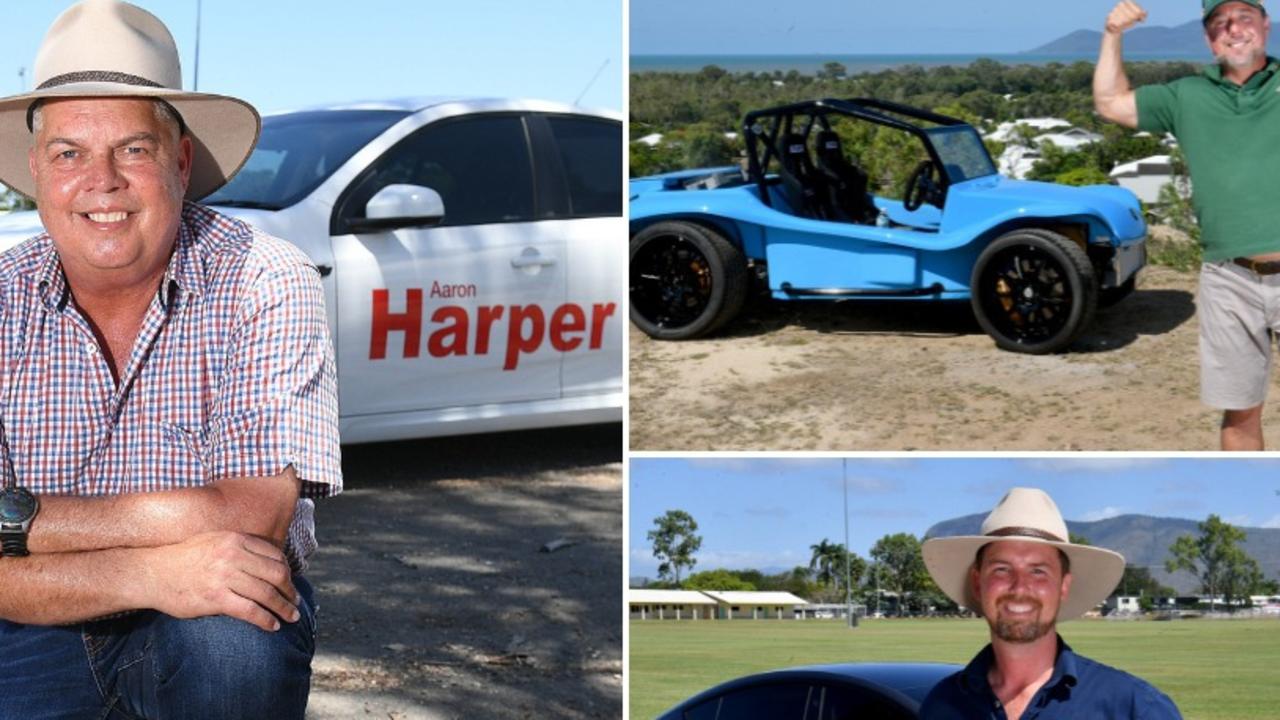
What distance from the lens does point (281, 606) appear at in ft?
9.23

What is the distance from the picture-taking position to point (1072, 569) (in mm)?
3143

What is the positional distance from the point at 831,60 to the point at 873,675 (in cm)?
244

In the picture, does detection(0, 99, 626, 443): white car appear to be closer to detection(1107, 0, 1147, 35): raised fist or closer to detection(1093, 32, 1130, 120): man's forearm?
detection(1093, 32, 1130, 120): man's forearm

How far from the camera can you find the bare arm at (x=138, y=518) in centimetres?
277

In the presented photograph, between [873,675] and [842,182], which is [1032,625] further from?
[842,182]

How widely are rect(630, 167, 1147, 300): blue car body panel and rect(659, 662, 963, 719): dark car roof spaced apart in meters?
2.24

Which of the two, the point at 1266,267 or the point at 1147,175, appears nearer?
the point at 1266,267

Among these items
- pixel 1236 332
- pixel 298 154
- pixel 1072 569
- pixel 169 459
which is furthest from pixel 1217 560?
pixel 298 154

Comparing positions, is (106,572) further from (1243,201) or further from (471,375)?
(471,375)

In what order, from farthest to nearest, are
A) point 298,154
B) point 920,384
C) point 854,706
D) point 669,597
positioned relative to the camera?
1. point 298,154
2. point 920,384
3. point 669,597
4. point 854,706

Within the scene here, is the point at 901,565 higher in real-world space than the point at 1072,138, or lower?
lower

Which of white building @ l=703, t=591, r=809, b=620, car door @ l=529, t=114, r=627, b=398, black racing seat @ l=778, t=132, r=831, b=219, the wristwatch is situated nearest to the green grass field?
white building @ l=703, t=591, r=809, b=620

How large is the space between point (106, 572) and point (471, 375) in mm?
4591

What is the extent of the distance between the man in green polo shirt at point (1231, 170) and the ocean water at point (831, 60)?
108mm
